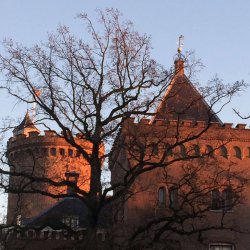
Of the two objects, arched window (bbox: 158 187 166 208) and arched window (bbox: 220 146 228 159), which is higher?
arched window (bbox: 220 146 228 159)

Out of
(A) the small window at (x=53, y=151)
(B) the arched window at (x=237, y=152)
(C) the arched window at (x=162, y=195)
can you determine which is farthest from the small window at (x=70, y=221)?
(A) the small window at (x=53, y=151)

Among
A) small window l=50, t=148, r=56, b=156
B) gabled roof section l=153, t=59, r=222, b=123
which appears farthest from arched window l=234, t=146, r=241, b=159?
small window l=50, t=148, r=56, b=156

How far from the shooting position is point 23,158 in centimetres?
3734

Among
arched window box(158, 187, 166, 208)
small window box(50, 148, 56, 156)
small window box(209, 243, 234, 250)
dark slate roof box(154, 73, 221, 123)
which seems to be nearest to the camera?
dark slate roof box(154, 73, 221, 123)

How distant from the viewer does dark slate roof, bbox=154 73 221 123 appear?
20.6 metres

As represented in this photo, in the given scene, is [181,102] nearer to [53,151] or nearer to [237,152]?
[237,152]

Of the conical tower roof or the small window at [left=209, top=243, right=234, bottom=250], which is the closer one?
the conical tower roof

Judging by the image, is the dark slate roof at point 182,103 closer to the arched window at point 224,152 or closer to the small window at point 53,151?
the arched window at point 224,152

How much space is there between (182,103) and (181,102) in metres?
0.34

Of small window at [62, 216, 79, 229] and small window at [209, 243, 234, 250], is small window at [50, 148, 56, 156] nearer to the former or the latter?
small window at [62, 216, 79, 229]

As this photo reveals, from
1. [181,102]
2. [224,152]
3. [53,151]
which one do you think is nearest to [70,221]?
[181,102]

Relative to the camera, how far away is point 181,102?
27000 millimetres

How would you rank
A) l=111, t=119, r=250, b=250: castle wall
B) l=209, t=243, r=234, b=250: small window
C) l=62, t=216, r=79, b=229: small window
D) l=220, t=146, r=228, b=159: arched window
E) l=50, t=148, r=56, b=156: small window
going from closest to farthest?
l=62, t=216, r=79, b=229: small window → l=111, t=119, r=250, b=250: castle wall → l=209, t=243, r=234, b=250: small window → l=220, t=146, r=228, b=159: arched window → l=50, t=148, r=56, b=156: small window

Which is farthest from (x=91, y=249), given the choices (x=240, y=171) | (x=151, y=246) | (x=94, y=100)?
(x=240, y=171)
